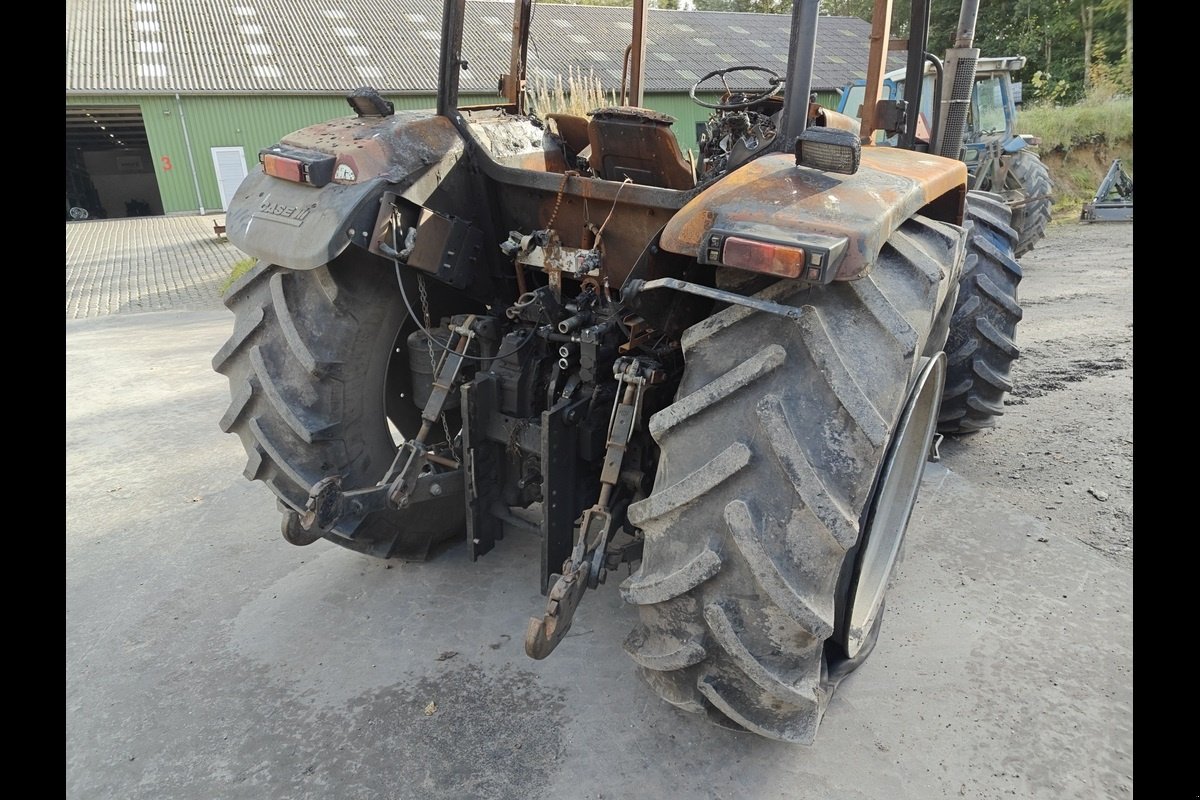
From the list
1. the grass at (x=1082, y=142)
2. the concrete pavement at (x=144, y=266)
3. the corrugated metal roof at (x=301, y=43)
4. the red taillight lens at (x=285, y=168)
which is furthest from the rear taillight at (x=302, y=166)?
the grass at (x=1082, y=142)

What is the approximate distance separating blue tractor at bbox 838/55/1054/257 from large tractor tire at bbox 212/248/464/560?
7696 millimetres

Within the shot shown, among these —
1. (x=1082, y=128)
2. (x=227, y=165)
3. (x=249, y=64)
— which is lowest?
(x=227, y=165)

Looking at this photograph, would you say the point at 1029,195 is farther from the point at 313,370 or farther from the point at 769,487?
the point at 313,370

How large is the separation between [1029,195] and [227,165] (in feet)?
60.9

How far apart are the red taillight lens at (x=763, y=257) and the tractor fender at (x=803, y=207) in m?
0.02

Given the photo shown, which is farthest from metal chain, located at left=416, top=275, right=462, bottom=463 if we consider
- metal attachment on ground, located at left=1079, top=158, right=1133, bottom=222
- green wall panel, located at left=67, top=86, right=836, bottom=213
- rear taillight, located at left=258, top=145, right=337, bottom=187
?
green wall panel, located at left=67, top=86, right=836, bottom=213

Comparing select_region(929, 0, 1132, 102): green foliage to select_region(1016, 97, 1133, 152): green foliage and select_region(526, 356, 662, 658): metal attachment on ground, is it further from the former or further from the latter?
select_region(526, 356, 662, 658): metal attachment on ground

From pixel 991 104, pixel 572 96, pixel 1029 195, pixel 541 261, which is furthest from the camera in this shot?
pixel 991 104

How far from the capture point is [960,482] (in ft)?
12.3

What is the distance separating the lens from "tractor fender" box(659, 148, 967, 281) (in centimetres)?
161

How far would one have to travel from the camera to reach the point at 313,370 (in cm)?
242

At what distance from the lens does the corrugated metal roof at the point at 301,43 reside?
18516mm

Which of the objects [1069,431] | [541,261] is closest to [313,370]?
[541,261]

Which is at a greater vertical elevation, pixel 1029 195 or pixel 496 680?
pixel 1029 195
